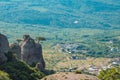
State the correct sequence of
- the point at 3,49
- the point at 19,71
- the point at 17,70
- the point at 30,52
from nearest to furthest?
1. the point at 17,70
2. the point at 19,71
3. the point at 3,49
4. the point at 30,52

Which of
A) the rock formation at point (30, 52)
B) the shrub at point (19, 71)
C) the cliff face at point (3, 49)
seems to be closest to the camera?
the shrub at point (19, 71)

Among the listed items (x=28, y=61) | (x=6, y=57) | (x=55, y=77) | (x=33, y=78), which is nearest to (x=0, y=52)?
(x=6, y=57)

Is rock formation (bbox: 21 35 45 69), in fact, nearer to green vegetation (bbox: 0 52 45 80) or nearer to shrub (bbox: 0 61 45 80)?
green vegetation (bbox: 0 52 45 80)

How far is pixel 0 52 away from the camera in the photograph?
64625 millimetres

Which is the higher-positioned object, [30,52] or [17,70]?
[30,52]

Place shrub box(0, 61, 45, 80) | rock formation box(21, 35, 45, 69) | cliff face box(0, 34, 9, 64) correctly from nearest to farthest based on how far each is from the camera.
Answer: shrub box(0, 61, 45, 80) < cliff face box(0, 34, 9, 64) < rock formation box(21, 35, 45, 69)

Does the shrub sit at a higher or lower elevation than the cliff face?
lower

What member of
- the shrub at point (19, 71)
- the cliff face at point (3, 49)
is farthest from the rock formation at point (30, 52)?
the cliff face at point (3, 49)

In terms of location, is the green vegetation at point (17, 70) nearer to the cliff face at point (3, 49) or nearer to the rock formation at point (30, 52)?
the cliff face at point (3, 49)

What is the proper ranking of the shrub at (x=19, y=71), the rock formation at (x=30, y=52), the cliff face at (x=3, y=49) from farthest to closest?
the rock formation at (x=30, y=52) < the cliff face at (x=3, y=49) < the shrub at (x=19, y=71)

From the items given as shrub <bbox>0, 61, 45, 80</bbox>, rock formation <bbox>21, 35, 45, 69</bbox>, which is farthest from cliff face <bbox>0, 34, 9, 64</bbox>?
rock formation <bbox>21, 35, 45, 69</bbox>

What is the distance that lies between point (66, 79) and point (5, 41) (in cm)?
1581

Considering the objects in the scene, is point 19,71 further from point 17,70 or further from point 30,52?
point 30,52

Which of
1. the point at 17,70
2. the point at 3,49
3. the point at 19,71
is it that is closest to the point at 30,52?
the point at 3,49
